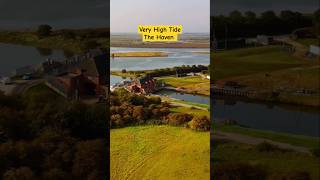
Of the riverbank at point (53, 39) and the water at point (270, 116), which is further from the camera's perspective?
the riverbank at point (53, 39)

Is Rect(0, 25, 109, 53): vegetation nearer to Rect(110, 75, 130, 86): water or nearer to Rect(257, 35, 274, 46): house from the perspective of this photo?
Rect(110, 75, 130, 86): water

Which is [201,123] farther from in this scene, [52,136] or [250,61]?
[52,136]

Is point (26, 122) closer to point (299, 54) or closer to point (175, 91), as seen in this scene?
point (175, 91)

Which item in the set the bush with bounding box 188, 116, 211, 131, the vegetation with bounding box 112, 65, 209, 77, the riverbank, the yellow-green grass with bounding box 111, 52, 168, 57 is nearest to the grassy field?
the riverbank

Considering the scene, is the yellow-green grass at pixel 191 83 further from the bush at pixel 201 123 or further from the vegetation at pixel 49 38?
the vegetation at pixel 49 38

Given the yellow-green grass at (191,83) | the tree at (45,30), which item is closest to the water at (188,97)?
the yellow-green grass at (191,83)

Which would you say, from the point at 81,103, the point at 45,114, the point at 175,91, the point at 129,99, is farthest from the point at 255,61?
the point at 45,114
